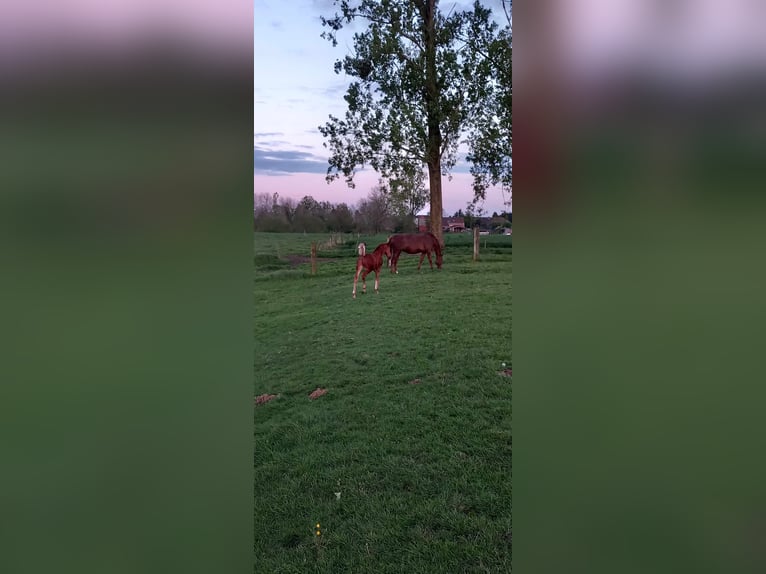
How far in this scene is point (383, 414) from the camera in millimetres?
4219

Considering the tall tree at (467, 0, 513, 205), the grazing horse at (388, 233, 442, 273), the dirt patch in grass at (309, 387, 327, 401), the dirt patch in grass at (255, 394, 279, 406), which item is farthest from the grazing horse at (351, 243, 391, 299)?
the dirt patch in grass at (255, 394, 279, 406)

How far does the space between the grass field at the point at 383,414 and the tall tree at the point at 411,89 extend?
942 mm

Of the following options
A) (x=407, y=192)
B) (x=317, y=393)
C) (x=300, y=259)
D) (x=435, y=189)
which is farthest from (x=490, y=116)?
(x=317, y=393)

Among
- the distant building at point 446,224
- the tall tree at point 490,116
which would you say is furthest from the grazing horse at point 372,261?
the tall tree at point 490,116

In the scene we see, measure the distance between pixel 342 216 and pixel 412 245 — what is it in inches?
50.8

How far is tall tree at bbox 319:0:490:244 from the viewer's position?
18.9 feet

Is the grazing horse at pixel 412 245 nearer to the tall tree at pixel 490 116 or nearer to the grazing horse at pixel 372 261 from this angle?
the grazing horse at pixel 372 261

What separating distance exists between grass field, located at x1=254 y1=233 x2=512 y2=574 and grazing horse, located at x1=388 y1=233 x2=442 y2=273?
18cm

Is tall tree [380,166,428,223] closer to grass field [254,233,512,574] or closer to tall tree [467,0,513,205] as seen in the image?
grass field [254,233,512,574]

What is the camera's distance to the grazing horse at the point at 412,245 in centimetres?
605

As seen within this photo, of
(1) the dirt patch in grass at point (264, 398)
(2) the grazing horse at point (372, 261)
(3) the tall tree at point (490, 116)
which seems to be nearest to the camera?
(1) the dirt patch in grass at point (264, 398)
